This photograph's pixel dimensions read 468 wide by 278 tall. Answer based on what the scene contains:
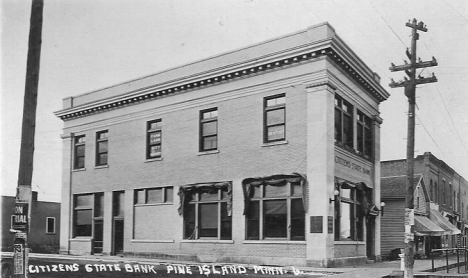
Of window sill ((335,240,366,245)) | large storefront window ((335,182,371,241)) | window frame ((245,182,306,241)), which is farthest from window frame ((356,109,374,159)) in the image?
window frame ((245,182,306,241))

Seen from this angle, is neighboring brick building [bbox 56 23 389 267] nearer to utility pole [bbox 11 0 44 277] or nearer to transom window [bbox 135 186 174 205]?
transom window [bbox 135 186 174 205]

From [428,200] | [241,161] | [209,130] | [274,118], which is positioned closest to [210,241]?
[241,161]

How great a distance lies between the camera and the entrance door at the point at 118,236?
29.6 metres

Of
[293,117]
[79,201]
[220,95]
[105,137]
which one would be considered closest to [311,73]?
[293,117]

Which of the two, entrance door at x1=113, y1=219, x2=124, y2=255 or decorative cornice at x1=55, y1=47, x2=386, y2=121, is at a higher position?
decorative cornice at x1=55, y1=47, x2=386, y2=121

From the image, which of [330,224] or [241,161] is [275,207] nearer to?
[330,224]

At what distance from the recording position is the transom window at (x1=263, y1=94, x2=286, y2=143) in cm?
2341

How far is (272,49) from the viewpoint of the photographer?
2403cm

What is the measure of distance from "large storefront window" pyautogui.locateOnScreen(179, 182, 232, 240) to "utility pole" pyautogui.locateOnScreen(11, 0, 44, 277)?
16.0 m

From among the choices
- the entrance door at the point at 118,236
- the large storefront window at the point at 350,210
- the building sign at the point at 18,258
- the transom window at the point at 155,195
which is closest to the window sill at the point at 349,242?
the large storefront window at the point at 350,210

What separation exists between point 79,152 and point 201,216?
446 inches

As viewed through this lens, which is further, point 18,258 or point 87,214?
point 87,214

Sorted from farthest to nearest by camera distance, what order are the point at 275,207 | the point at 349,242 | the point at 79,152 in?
the point at 79,152 → the point at 349,242 → the point at 275,207

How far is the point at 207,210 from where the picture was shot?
1008 inches
